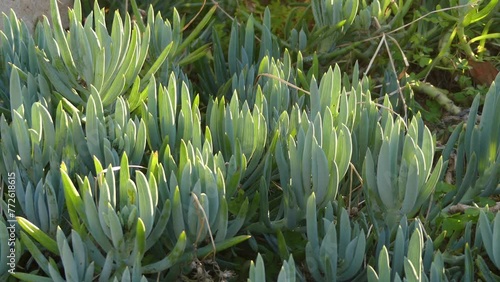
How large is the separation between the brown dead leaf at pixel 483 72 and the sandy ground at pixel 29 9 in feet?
3.71

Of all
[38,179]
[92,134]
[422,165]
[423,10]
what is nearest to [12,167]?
[38,179]

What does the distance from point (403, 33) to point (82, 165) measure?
114 cm

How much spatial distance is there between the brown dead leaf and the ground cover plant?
1.72 ft

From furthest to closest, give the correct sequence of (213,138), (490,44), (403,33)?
1. (490,44)
2. (403,33)
3. (213,138)

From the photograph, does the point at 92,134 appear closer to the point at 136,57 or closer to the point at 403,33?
the point at 136,57

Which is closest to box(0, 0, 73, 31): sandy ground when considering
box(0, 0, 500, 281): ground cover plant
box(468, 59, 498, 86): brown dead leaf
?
box(0, 0, 500, 281): ground cover plant

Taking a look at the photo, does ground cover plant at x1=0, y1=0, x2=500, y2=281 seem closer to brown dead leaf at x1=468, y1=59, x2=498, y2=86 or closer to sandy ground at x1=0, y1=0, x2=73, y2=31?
sandy ground at x1=0, y1=0, x2=73, y2=31

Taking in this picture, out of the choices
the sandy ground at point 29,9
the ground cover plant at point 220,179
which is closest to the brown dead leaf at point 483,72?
the ground cover plant at point 220,179

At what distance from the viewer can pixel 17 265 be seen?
4.20 ft

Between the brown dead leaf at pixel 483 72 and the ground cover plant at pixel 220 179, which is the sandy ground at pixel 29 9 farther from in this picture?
the brown dead leaf at pixel 483 72

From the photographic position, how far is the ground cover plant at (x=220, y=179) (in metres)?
1.15

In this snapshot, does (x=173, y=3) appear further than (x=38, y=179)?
Yes

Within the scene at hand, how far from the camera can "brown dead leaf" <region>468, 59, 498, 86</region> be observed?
86.7 inches

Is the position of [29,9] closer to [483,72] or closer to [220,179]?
[220,179]
